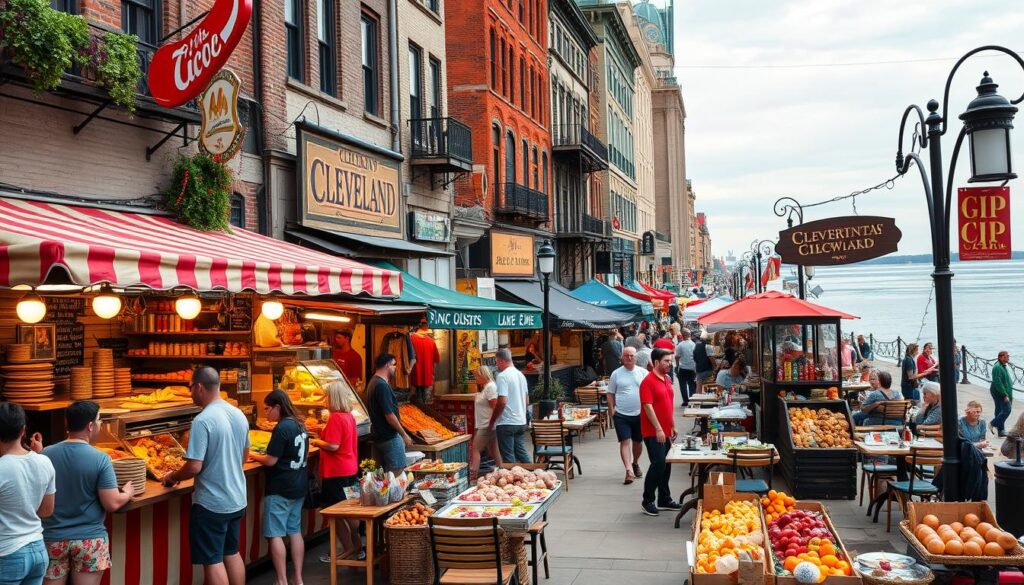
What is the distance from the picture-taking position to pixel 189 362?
1266cm

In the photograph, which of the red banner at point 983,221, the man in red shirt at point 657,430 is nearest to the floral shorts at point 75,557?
the man in red shirt at point 657,430

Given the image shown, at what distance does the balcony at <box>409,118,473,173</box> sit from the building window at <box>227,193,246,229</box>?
6.57m

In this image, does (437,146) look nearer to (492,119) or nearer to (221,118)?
(492,119)

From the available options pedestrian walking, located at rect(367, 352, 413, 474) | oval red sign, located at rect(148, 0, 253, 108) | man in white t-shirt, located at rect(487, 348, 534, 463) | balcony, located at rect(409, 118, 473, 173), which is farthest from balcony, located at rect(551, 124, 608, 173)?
oval red sign, located at rect(148, 0, 253, 108)

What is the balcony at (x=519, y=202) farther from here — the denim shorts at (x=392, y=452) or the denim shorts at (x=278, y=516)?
the denim shorts at (x=278, y=516)

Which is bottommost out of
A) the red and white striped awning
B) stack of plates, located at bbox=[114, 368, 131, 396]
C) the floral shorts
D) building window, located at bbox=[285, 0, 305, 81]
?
the floral shorts

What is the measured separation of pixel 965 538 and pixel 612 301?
21513mm

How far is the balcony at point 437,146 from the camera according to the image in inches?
757

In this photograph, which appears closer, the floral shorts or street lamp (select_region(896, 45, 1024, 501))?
the floral shorts

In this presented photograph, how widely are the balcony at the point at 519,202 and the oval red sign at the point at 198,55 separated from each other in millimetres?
17266

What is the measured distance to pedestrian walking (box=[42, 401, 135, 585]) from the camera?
Result: 6.80m

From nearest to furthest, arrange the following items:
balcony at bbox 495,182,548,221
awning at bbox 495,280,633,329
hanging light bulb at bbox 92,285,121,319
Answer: hanging light bulb at bbox 92,285,121,319, awning at bbox 495,280,633,329, balcony at bbox 495,182,548,221

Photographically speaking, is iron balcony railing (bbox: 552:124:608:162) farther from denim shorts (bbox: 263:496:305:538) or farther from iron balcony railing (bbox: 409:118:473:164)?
denim shorts (bbox: 263:496:305:538)

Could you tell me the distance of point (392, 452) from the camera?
11117 millimetres
